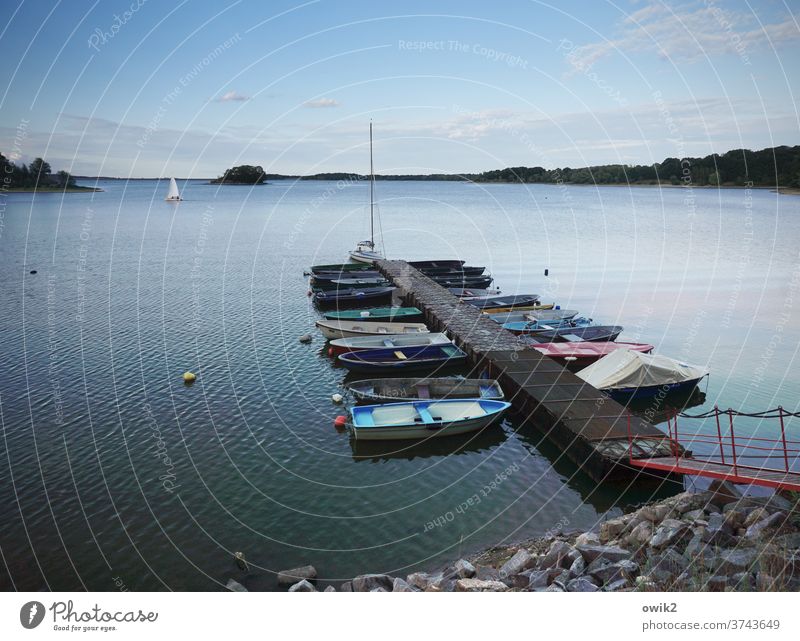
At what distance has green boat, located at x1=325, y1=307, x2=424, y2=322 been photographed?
124ft

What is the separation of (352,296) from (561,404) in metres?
24.8

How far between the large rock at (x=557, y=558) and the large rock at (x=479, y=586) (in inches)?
63.6

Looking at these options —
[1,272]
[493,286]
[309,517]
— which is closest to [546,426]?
[309,517]

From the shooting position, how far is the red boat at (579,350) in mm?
30691

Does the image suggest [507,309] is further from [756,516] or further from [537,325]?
[756,516]

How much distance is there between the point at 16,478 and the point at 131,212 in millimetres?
133790

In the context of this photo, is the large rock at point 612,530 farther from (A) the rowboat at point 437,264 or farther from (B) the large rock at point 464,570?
(A) the rowboat at point 437,264

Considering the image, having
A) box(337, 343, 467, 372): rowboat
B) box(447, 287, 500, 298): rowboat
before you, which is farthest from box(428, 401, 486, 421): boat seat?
box(447, 287, 500, 298): rowboat

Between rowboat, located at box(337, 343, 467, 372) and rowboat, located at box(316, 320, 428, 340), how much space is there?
2982 mm

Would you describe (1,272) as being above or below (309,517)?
above

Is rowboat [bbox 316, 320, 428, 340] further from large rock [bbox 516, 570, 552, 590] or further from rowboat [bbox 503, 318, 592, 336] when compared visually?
large rock [bbox 516, 570, 552, 590]

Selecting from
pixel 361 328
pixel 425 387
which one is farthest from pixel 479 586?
pixel 361 328

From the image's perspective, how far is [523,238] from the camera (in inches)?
3686
